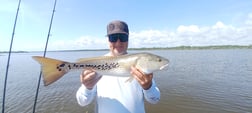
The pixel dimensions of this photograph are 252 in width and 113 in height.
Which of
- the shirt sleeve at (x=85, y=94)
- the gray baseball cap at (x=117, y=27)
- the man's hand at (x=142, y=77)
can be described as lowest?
the shirt sleeve at (x=85, y=94)

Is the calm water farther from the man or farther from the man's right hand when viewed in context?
the man's right hand

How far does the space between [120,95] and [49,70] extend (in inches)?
42.0

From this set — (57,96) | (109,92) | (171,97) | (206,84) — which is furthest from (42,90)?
(109,92)

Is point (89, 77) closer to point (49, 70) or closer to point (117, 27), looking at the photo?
point (49, 70)

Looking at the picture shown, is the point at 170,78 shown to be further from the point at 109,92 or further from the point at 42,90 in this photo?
the point at 109,92

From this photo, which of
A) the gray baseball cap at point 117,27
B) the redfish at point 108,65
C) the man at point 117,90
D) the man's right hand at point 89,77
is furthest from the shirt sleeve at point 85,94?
the gray baseball cap at point 117,27

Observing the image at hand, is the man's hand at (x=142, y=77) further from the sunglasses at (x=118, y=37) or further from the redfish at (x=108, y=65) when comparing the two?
the sunglasses at (x=118, y=37)

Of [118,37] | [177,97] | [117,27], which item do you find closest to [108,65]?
[118,37]

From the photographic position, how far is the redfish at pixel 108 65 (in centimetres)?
301

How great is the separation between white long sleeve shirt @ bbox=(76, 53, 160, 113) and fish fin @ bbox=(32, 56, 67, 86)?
0.50 metres

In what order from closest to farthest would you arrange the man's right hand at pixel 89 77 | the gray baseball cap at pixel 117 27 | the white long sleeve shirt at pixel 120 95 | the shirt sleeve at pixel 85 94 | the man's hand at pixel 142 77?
the man's hand at pixel 142 77 → the man's right hand at pixel 89 77 → the white long sleeve shirt at pixel 120 95 → the shirt sleeve at pixel 85 94 → the gray baseball cap at pixel 117 27

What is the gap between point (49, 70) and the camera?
9.89 ft

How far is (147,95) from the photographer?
10.5 ft

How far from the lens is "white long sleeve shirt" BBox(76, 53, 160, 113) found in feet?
10.7
